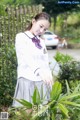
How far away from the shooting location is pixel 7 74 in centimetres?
785

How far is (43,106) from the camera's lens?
4.61 metres

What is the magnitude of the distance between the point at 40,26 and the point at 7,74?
277 centimetres

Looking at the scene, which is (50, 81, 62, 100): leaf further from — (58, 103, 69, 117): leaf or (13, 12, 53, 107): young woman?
(13, 12, 53, 107): young woman

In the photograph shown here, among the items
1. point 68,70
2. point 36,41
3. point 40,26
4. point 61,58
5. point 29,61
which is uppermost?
point 40,26

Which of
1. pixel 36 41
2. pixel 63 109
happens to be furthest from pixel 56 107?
pixel 36 41

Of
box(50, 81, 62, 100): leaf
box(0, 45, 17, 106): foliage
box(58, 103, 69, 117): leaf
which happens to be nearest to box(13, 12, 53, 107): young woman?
box(50, 81, 62, 100): leaf

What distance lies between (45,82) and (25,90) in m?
0.40

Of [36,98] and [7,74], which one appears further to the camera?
[7,74]

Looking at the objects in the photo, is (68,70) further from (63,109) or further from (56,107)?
(63,109)

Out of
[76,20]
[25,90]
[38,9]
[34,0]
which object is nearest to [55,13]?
[34,0]

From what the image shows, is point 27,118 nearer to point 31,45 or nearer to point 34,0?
point 31,45

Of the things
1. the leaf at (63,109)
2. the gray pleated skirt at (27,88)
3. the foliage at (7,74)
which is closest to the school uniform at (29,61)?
the gray pleated skirt at (27,88)

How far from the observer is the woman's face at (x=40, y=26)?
5230 millimetres

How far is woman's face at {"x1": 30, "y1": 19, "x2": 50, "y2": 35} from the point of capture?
5.23 m
